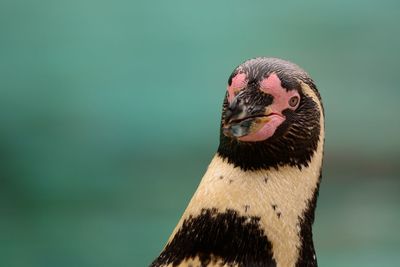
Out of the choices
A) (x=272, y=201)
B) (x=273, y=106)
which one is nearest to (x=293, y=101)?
(x=273, y=106)

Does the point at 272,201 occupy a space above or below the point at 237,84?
below

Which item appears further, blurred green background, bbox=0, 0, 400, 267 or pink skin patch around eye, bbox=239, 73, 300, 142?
blurred green background, bbox=0, 0, 400, 267

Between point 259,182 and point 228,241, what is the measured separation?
93mm

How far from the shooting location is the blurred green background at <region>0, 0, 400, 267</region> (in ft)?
7.31

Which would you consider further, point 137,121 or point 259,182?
point 137,121

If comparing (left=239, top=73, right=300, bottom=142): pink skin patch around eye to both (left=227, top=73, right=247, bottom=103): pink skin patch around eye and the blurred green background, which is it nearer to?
(left=227, top=73, right=247, bottom=103): pink skin patch around eye

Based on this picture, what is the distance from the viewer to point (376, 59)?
7.61 ft

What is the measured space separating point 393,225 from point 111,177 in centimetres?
83

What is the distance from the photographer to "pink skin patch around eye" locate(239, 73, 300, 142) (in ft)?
3.68

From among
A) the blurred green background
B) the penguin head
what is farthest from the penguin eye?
the blurred green background

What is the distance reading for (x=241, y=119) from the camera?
111 cm

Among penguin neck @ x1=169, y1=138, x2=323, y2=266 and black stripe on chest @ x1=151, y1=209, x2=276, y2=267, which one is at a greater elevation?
penguin neck @ x1=169, y1=138, x2=323, y2=266

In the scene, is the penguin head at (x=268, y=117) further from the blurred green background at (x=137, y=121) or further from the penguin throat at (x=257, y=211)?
the blurred green background at (x=137, y=121)

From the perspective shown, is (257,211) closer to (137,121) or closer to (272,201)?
(272,201)
